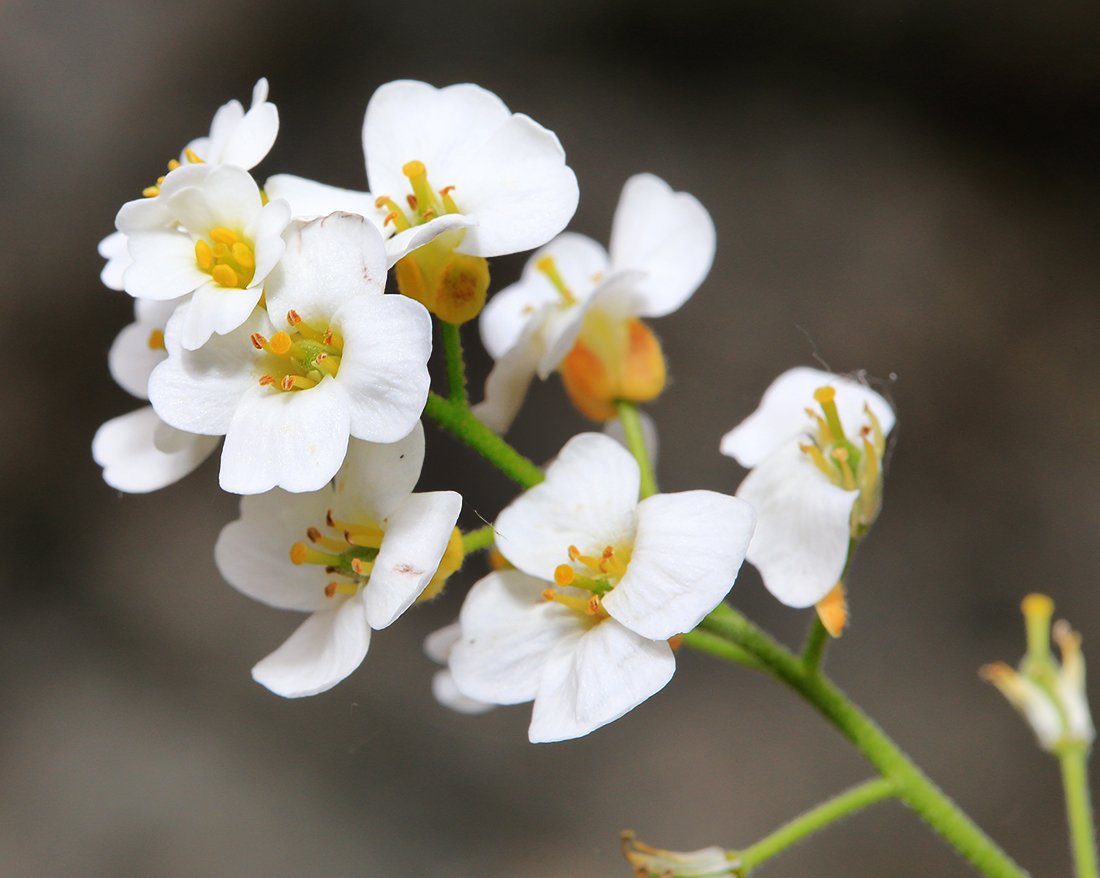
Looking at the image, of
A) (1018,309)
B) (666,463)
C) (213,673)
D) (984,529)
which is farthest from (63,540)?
(1018,309)

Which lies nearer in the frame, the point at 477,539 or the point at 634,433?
the point at 477,539

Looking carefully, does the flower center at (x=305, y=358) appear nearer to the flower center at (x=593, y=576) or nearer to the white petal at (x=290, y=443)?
the white petal at (x=290, y=443)

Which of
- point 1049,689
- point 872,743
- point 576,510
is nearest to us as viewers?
point 576,510

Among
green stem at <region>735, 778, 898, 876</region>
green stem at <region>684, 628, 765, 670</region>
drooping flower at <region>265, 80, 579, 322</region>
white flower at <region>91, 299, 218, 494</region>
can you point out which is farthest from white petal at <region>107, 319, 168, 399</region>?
green stem at <region>735, 778, 898, 876</region>

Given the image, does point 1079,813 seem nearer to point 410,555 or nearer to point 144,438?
point 410,555

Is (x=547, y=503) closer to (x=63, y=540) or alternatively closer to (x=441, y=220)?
(x=441, y=220)

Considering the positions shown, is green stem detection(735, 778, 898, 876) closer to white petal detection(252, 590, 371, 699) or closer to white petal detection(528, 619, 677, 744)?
white petal detection(528, 619, 677, 744)

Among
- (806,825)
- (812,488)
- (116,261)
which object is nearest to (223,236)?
(116,261)
